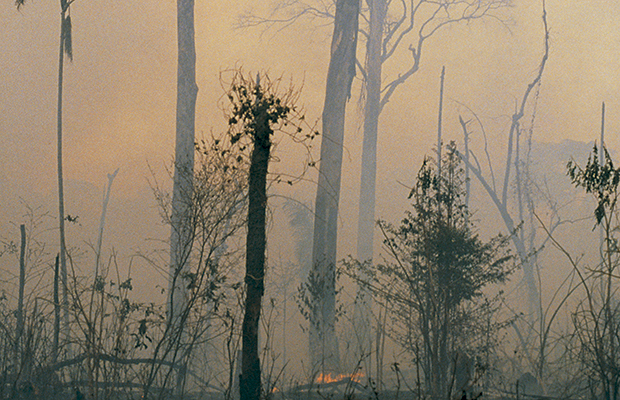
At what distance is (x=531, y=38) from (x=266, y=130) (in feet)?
61.0

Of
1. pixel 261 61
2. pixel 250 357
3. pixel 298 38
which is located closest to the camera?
pixel 250 357

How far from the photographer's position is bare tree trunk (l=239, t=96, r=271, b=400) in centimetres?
469

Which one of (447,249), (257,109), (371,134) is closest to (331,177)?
(447,249)

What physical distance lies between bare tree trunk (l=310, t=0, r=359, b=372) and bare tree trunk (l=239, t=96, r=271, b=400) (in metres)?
5.24

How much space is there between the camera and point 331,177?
432 inches

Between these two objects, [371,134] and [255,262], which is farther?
[371,134]

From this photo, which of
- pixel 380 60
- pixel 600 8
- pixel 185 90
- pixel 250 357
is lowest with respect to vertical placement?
pixel 250 357

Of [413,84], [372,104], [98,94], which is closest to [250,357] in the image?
[372,104]

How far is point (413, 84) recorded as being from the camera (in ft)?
73.4

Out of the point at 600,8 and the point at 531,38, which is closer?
the point at 531,38

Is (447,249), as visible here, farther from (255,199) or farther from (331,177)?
(331,177)

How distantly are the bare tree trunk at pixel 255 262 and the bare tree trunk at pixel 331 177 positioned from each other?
5242mm

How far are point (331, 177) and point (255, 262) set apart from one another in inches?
250

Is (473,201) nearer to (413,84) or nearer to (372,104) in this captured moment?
(413,84)
